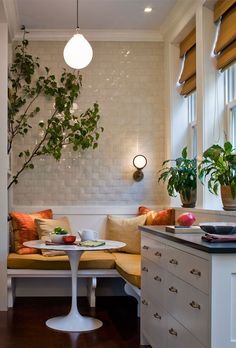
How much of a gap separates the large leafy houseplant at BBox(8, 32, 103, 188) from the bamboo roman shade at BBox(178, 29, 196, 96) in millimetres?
1067

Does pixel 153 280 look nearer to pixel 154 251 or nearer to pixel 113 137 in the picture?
pixel 154 251

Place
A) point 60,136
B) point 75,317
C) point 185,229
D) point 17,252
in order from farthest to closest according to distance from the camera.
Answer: point 60,136
point 17,252
point 75,317
point 185,229

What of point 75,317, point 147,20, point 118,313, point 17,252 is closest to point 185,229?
point 75,317

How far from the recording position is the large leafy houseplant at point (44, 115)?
5.32 meters

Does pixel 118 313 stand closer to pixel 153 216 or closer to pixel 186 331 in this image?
pixel 153 216

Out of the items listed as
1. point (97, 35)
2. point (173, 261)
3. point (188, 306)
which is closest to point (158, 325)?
point (173, 261)

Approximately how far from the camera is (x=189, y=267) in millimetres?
2371

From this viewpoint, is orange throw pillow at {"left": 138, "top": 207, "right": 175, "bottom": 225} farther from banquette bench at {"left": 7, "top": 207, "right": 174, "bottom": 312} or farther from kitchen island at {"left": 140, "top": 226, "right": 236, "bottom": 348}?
kitchen island at {"left": 140, "top": 226, "right": 236, "bottom": 348}

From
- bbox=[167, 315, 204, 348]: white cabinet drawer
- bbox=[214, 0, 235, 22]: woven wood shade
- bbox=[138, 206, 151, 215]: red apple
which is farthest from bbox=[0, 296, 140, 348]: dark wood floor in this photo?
bbox=[214, 0, 235, 22]: woven wood shade

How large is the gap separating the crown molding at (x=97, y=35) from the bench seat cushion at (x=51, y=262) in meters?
2.53

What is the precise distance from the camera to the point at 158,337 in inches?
121

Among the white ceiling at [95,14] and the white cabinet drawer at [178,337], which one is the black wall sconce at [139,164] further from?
the white cabinet drawer at [178,337]

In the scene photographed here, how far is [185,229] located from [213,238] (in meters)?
0.71

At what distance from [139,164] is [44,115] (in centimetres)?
126
